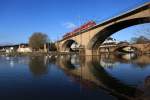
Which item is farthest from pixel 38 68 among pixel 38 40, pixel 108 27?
pixel 38 40

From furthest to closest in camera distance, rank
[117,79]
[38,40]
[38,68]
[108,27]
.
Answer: [38,40], [108,27], [38,68], [117,79]

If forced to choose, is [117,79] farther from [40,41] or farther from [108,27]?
[40,41]

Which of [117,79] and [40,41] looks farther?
[40,41]

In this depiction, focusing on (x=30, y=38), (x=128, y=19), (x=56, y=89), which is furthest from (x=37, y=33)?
(x=56, y=89)

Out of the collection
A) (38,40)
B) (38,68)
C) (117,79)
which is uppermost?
(38,40)

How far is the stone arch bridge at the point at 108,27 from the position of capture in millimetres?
54487

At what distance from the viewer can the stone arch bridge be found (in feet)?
179

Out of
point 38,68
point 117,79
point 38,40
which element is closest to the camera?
point 117,79

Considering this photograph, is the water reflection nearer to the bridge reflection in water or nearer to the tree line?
the bridge reflection in water

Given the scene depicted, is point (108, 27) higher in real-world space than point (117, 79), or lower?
higher

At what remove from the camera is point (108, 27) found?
78.4 metres

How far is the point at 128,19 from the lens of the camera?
61250mm

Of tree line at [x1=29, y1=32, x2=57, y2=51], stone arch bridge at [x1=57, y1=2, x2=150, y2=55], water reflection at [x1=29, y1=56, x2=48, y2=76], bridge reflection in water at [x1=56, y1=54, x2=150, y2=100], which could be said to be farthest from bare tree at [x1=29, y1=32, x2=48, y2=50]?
bridge reflection in water at [x1=56, y1=54, x2=150, y2=100]

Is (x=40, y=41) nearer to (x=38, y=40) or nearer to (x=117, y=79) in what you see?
(x=38, y=40)
